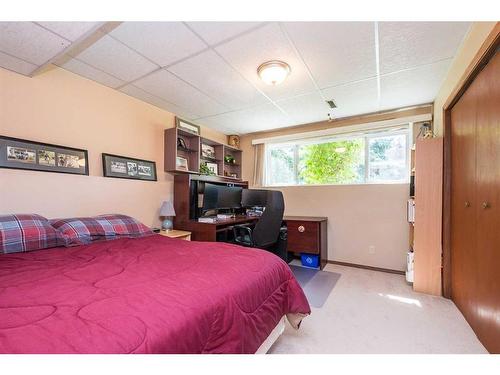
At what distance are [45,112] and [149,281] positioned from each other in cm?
219

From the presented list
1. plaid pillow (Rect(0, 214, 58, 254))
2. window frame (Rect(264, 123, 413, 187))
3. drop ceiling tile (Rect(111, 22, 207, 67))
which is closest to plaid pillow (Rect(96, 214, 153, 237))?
plaid pillow (Rect(0, 214, 58, 254))

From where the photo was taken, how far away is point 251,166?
4.55 metres

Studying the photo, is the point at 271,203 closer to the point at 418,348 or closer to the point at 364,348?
the point at 364,348

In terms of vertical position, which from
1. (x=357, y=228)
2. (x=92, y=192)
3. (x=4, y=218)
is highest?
(x=92, y=192)

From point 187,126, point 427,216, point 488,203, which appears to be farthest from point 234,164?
point 488,203

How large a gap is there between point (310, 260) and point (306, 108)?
7.39 ft

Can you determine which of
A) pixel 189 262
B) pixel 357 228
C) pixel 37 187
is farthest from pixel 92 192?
pixel 357 228

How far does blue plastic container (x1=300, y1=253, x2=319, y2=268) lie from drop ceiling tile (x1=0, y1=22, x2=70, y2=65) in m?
3.58

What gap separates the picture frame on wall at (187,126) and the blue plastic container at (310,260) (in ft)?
8.43

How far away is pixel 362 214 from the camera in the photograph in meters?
3.53

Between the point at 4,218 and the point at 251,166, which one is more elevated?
the point at 251,166

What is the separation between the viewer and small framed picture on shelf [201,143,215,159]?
3.92 meters

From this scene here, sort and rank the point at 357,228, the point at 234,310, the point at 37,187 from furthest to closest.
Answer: the point at 357,228 < the point at 37,187 < the point at 234,310

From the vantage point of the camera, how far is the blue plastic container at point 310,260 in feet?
11.3
